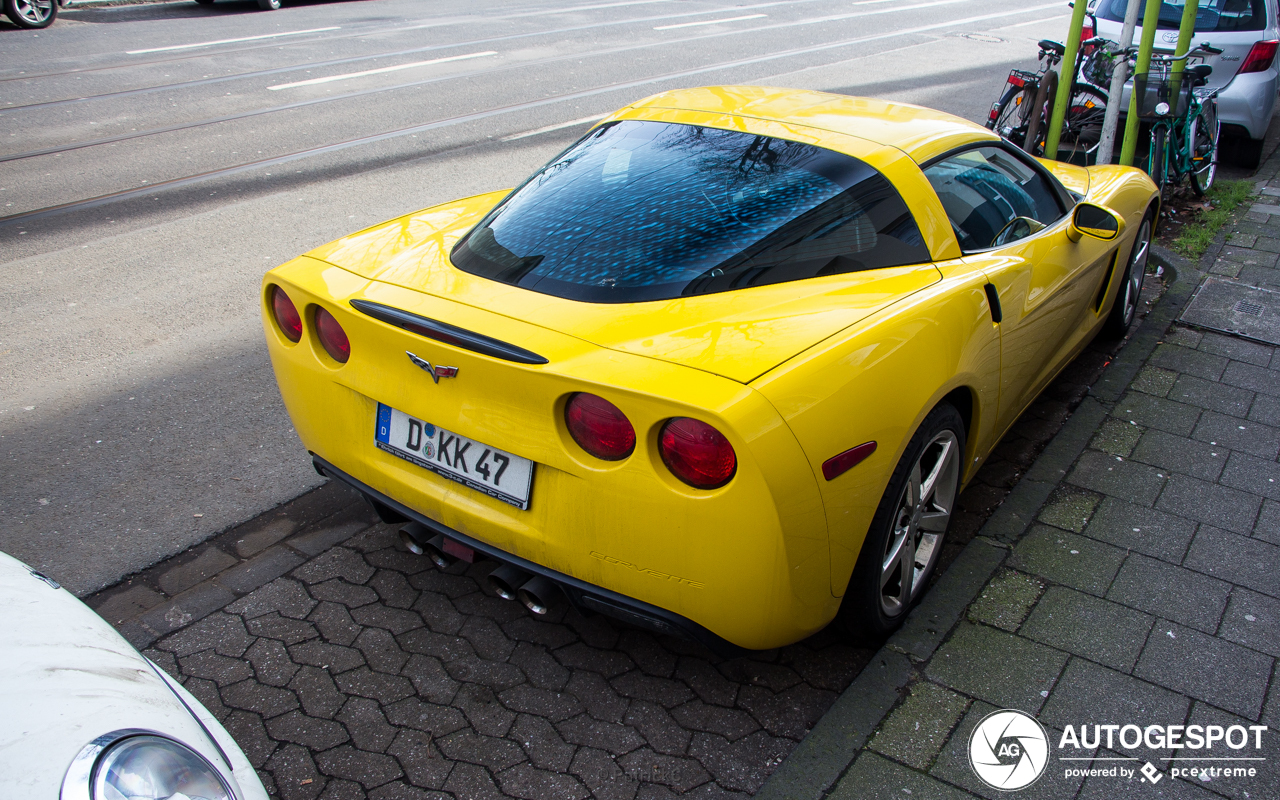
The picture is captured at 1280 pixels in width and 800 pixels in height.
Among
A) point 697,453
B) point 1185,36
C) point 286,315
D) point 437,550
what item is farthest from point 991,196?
point 1185,36

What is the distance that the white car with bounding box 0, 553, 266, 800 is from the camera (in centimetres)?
137

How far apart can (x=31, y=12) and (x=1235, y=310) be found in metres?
15.2

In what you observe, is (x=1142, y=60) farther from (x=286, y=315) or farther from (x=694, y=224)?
(x=286, y=315)

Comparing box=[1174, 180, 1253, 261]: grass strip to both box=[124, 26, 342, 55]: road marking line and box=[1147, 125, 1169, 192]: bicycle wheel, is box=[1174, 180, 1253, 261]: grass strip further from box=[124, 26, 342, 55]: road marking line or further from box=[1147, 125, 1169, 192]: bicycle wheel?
box=[124, 26, 342, 55]: road marking line

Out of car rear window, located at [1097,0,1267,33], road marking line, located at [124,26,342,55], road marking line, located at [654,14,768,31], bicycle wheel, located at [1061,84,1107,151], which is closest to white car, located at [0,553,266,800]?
bicycle wheel, located at [1061,84,1107,151]

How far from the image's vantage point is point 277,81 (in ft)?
35.2

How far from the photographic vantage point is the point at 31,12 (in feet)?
43.3

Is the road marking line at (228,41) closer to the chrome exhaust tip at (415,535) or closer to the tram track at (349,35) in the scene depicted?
the tram track at (349,35)

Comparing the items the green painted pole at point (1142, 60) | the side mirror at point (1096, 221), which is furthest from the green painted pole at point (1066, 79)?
the side mirror at point (1096, 221)

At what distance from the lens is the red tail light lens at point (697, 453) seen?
199 centimetres

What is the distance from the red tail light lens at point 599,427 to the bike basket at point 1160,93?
246 inches

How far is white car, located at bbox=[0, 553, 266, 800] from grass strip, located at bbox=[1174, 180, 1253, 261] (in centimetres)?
626

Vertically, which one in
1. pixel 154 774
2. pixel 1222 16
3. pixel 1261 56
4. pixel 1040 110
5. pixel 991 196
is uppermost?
pixel 1222 16

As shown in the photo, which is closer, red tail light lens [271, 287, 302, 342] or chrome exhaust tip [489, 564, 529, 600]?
chrome exhaust tip [489, 564, 529, 600]
